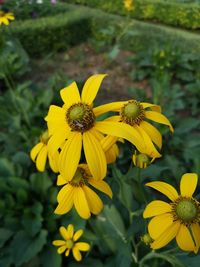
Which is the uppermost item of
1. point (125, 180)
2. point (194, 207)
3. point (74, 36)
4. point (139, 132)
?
point (139, 132)

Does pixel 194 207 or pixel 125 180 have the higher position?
pixel 194 207

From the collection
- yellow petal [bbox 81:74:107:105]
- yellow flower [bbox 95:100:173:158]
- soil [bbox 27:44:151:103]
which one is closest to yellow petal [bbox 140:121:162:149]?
yellow flower [bbox 95:100:173:158]

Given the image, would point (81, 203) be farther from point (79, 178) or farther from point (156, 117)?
point (156, 117)

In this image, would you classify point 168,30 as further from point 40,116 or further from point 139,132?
point 139,132

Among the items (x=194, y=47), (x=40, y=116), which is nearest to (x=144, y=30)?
(x=194, y=47)

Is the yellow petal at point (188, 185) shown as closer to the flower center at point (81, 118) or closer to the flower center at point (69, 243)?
the flower center at point (81, 118)

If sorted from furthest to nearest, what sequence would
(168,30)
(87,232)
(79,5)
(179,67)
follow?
1. (79,5)
2. (168,30)
3. (179,67)
4. (87,232)

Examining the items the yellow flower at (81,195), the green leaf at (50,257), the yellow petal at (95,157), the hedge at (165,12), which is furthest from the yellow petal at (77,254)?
the hedge at (165,12)
